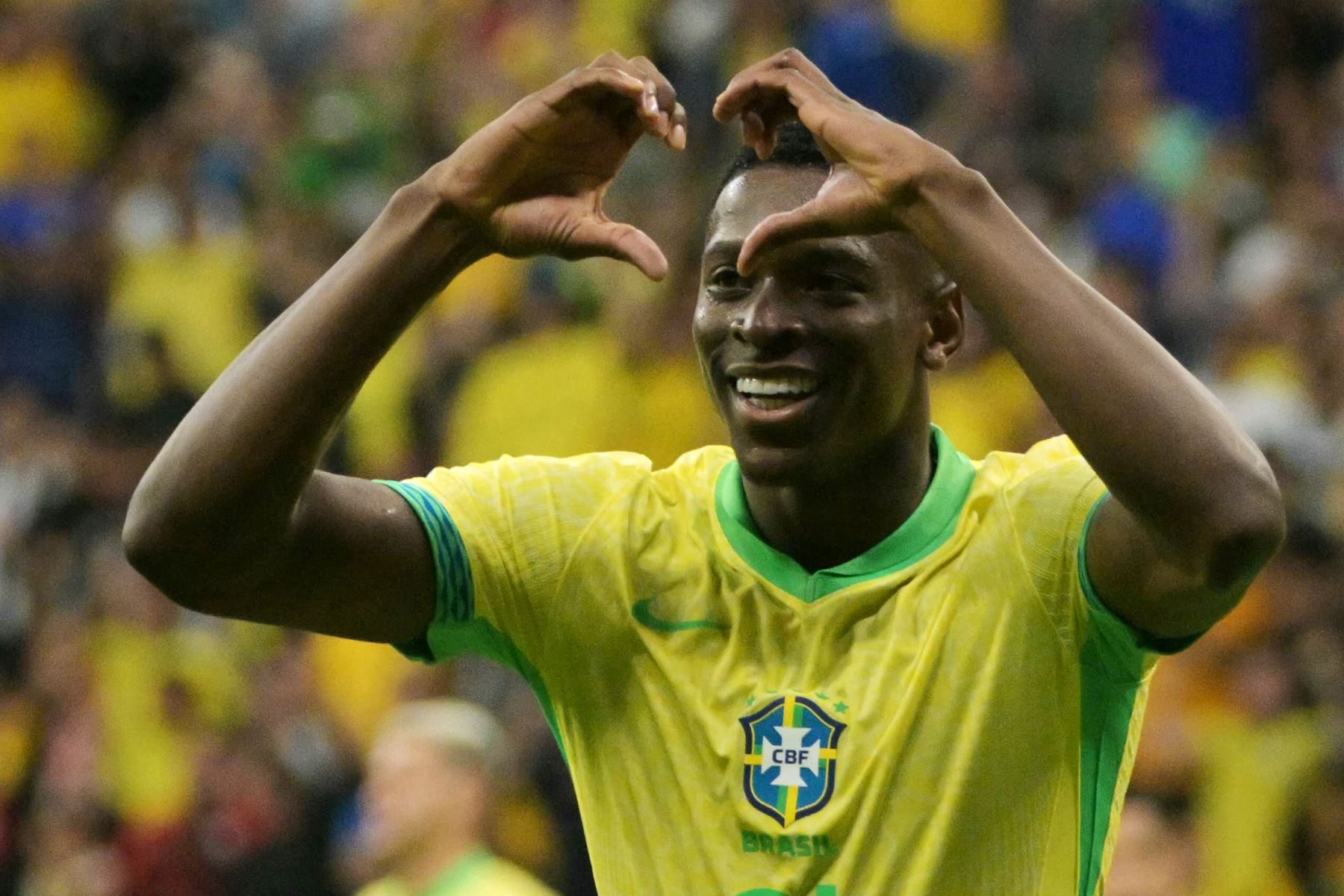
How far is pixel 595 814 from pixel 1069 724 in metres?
0.72

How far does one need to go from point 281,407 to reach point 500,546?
47 cm

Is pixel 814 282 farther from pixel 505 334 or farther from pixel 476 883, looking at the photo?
pixel 505 334

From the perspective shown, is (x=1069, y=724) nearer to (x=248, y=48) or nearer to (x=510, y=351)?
(x=510, y=351)

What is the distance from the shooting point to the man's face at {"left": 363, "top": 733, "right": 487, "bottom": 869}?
5.79 meters

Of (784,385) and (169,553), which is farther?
(784,385)

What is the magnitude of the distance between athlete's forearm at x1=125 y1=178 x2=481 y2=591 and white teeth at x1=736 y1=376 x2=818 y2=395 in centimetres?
47

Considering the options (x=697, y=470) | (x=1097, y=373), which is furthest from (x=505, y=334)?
(x=1097, y=373)

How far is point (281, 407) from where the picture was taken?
9.61ft

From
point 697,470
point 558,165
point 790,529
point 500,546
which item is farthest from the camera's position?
point 697,470

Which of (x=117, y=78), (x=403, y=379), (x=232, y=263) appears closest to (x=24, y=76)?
(x=117, y=78)

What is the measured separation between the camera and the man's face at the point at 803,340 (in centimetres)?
316

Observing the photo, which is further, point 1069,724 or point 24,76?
point 24,76

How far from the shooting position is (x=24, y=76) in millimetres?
11289

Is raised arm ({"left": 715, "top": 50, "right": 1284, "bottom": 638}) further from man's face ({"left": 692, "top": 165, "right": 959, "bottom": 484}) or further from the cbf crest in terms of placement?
the cbf crest
